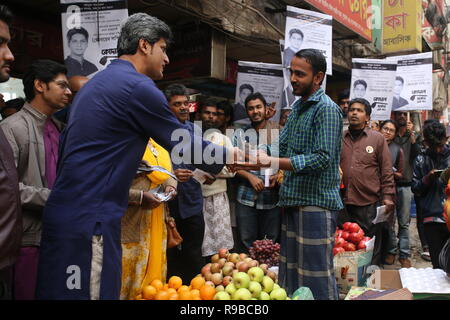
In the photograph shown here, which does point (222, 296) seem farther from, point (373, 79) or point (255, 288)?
point (373, 79)

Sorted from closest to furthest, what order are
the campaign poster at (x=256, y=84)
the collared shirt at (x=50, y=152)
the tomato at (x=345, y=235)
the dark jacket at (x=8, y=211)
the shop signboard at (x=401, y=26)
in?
1. the dark jacket at (x=8, y=211)
2. the collared shirt at (x=50, y=152)
3. the tomato at (x=345, y=235)
4. the campaign poster at (x=256, y=84)
5. the shop signboard at (x=401, y=26)

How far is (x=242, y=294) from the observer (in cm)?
210

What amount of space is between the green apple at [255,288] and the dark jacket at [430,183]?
→ 2963 millimetres

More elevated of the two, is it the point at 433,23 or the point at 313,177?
the point at 433,23

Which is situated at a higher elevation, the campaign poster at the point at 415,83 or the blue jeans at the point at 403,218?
the campaign poster at the point at 415,83

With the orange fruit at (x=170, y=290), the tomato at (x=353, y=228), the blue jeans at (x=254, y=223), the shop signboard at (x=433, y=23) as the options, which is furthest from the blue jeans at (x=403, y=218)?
→ the shop signboard at (x=433, y=23)

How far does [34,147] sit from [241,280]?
4.72 ft

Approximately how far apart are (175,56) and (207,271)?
352cm

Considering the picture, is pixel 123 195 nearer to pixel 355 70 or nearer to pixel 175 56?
pixel 175 56

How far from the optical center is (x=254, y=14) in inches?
227

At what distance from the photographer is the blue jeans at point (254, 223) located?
173 inches

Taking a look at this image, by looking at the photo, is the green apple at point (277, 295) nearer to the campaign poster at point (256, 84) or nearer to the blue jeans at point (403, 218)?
the campaign poster at point (256, 84)

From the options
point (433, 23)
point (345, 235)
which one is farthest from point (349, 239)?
point (433, 23)
